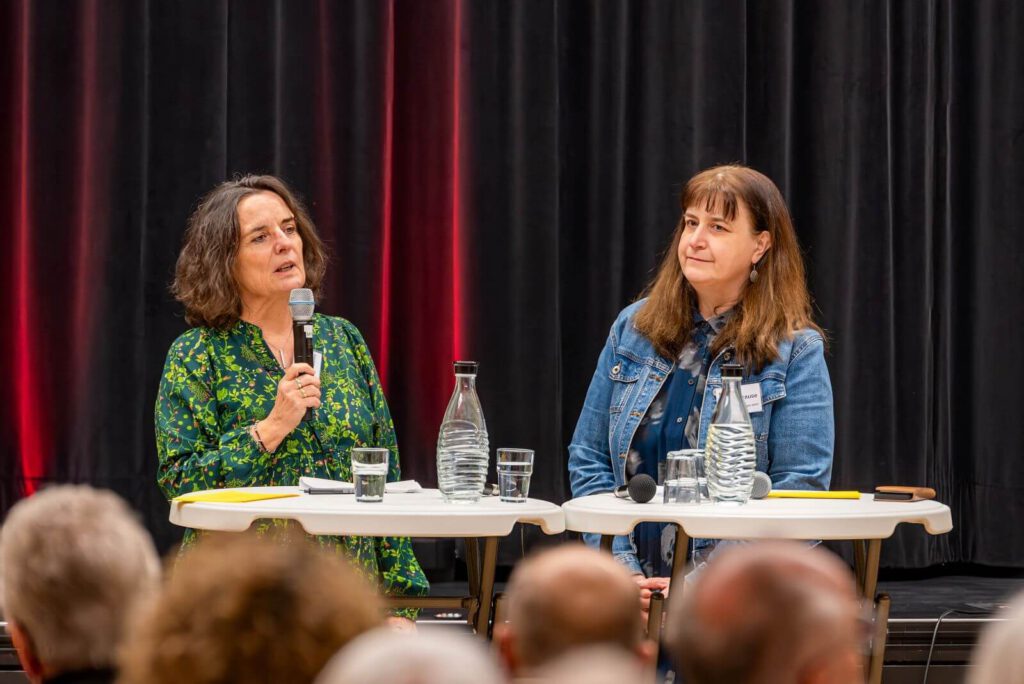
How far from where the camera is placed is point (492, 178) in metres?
4.23

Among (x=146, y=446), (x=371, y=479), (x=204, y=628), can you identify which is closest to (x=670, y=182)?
(x=146, y=446)

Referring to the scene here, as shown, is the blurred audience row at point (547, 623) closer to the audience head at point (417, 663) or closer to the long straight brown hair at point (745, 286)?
the audience head at point (417, 663)

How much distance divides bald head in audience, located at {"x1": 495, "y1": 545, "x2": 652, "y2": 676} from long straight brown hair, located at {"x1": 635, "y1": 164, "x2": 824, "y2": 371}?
6.79ft

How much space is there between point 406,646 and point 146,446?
11.6 ft

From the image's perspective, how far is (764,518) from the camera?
226 centimetres

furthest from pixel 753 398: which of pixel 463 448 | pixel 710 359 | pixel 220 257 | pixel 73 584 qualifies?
pixel 73 584

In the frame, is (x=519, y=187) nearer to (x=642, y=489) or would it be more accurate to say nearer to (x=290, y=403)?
(x=290, y=403)

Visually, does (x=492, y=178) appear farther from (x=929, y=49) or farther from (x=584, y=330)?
(x=929, y=49)

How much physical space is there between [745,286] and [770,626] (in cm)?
228

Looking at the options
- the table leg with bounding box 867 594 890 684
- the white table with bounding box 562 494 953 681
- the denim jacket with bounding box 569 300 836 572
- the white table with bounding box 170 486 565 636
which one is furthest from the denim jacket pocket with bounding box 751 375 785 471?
the white table with bounding box 170 486 565 636

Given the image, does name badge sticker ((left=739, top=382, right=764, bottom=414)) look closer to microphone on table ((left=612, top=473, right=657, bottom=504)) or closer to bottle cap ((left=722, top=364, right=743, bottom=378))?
bottle cap ((left=722, top=364, right=743, bottom=378))

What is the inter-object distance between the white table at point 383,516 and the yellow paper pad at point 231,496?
3 cm

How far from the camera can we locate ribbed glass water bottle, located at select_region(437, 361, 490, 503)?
2.53m

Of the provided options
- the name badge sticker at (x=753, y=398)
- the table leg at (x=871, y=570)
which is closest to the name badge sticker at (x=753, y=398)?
the name badge sticker at (x=753, y=398)
